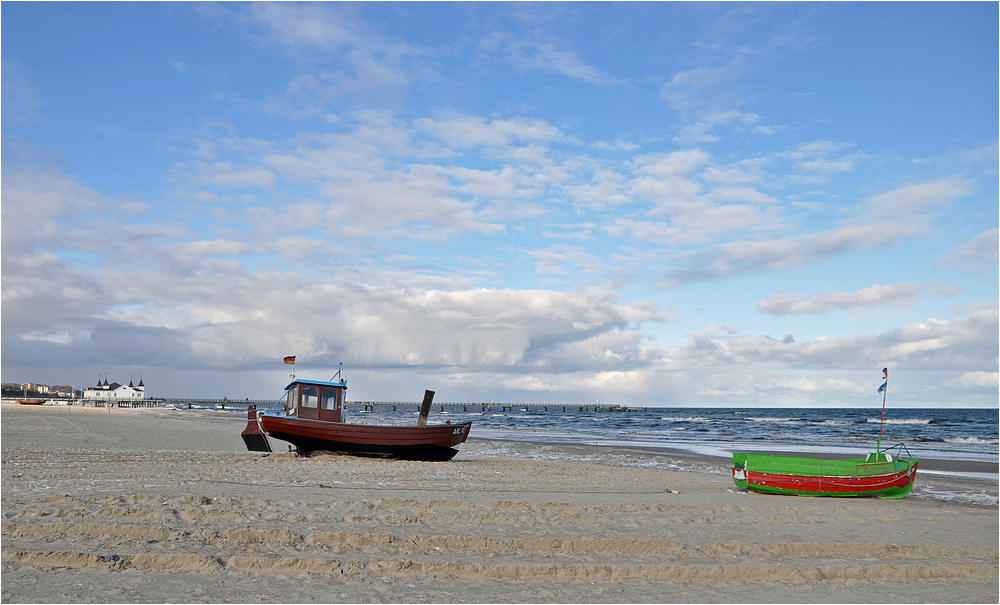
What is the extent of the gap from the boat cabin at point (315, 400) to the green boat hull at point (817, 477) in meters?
12.0

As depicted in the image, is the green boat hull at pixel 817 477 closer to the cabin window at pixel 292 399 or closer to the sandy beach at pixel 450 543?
the sandy beach at pixel 450 543

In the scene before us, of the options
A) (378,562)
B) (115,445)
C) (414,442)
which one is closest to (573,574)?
(378,562)

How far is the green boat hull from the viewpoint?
1343 centimetres

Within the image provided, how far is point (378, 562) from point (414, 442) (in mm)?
12738

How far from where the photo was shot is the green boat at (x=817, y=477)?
13.4 meters

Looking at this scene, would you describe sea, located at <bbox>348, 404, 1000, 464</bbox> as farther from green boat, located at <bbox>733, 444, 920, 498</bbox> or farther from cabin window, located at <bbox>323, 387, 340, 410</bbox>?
cabin window, located at <bbox>323, 387, 340, 410</bbox>

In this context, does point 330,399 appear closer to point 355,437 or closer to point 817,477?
point 355,437

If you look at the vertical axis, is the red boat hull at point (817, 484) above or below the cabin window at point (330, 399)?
below

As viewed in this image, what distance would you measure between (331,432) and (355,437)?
0.72 meters

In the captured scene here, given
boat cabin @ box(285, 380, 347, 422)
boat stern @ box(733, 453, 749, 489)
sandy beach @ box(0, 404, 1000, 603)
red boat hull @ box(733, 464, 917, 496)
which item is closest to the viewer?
sandy beach @ box(0, 404, 1000, 603)

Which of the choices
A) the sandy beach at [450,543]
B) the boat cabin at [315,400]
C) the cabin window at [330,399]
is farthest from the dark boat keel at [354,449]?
the sandy beach at [450,543]

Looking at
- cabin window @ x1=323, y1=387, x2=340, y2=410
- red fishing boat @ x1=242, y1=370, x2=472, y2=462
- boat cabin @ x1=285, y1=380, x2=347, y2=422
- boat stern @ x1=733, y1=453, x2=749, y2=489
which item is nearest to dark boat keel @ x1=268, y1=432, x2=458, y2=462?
red fishing boat @ x1=242, y1=370, x2=472, y2=462

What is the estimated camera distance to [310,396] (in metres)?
19.9

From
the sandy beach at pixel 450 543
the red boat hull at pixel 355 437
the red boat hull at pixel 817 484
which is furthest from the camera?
the red boat hull at pixel 355 437
